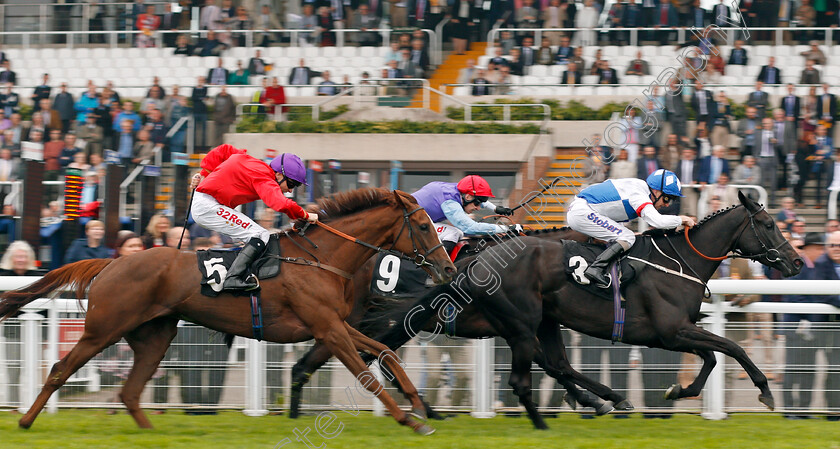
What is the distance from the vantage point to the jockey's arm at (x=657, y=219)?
21.8 ft

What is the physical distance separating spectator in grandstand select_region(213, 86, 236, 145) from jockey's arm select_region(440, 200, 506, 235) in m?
7.25

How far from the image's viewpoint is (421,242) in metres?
6.20

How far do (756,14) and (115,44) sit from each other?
34.0ft

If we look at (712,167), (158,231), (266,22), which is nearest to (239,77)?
(266,22)

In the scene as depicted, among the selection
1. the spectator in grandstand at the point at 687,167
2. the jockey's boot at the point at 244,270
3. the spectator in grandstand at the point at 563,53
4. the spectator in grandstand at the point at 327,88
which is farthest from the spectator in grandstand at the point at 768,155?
the jockey's boot at the point at 244,270

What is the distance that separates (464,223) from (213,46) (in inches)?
402

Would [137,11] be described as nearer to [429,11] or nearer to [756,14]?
[429,11]

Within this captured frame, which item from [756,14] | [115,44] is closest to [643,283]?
[756,14]

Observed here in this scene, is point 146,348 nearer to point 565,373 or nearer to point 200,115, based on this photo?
point 565,373

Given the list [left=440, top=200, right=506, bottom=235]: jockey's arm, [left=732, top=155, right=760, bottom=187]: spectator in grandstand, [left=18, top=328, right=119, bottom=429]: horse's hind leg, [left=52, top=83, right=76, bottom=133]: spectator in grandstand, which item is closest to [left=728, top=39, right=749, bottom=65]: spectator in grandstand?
[left=732, top=155, right=760, bottom=187]: spectator in grandstand

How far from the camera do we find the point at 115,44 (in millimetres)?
17047

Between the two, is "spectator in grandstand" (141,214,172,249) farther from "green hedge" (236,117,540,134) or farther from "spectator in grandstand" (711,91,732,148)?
"spectator in grandstand" (711,91,732,148)

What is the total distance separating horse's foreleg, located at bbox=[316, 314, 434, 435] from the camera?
5.95 metres

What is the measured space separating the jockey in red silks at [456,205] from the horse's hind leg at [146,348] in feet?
6.41
